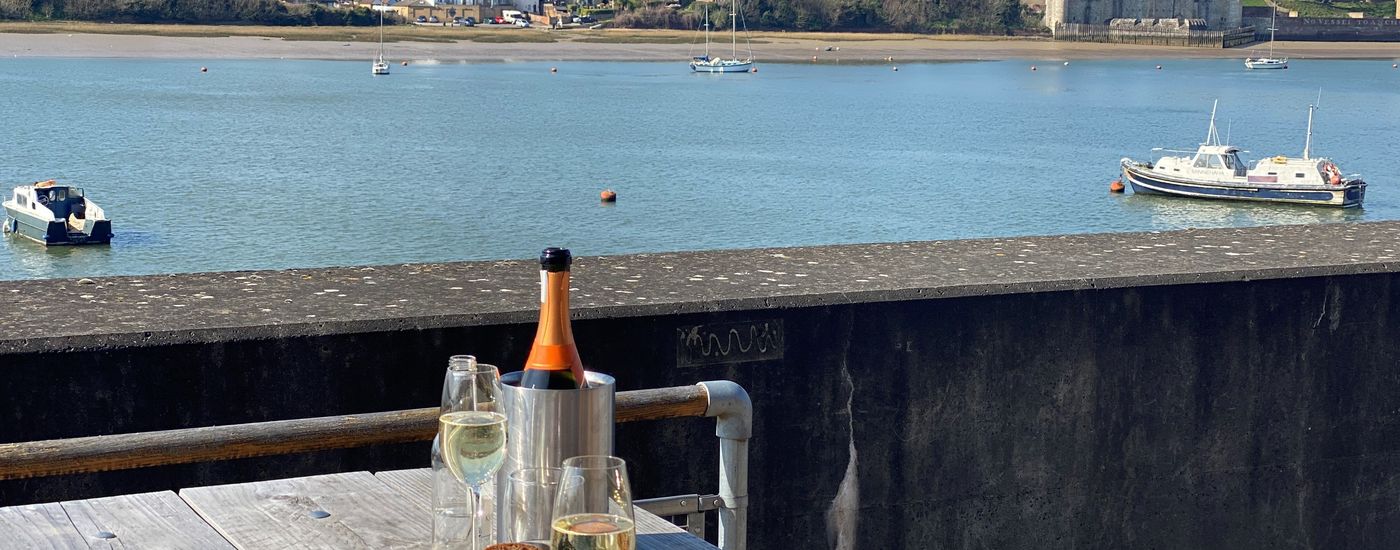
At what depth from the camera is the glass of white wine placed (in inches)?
61.3

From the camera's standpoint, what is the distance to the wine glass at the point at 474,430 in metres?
1.79

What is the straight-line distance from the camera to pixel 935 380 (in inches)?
143

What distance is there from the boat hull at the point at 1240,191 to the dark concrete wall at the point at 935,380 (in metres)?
35.0

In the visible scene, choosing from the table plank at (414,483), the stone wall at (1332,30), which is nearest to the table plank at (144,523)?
the table plank at (414,483)

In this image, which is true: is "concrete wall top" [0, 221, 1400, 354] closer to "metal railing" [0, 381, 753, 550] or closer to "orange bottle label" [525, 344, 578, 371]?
"metal railing" [0, 381, 753, 550]

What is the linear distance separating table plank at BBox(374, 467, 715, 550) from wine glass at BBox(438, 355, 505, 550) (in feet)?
0.56

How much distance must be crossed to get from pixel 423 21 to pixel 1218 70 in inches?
2118

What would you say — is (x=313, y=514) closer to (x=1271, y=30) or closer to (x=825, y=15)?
(x=825, y=15)

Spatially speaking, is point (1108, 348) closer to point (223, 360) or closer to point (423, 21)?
point (223, 360)

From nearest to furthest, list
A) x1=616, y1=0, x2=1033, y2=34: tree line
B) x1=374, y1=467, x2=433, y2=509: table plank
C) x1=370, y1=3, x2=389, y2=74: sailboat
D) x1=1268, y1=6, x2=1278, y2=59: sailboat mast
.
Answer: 1. x1=374, y1=467, x2=433, y2=509: table plank
2. x1=370, y1=3, x2=389, y2=74: sailboat
3. x1=616, y1=0, x2=1033, y2=34: tree line
4. x1=1268, y1=6, x2=1278, y2=59: sailboat mast

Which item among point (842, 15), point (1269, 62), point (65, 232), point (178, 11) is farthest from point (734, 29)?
point (65, 232)

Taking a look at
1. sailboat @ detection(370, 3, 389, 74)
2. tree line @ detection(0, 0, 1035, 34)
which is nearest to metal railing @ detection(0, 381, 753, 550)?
sailboat @ detection(370, 3, 389, 74)

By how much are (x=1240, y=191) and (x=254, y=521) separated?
3852cm

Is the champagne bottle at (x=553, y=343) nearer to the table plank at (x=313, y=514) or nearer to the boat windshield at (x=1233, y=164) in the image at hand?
the table plank at (x=313, y=514)
